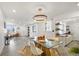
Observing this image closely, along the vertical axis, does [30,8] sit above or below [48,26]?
above

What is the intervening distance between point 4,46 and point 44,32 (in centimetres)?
68

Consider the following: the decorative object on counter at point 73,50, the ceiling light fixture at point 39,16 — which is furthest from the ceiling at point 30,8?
the decorative object on counter at point 73,50

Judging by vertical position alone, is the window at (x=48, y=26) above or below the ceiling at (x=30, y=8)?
below

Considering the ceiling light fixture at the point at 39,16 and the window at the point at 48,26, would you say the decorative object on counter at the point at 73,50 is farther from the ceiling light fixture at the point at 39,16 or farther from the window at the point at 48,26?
the ceiling light fixture at the point at 39,16

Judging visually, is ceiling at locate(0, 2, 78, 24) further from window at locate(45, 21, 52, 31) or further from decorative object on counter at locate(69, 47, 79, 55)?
decorative object on counter at locate(69, 47, 79, 55)

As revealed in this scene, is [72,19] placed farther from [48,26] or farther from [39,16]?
[39,16]

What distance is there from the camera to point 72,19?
1769mm

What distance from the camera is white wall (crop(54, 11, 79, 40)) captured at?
5.79 feet

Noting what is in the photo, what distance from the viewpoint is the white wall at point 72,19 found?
177cm

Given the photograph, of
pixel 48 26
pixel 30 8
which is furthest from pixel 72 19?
pixel 30 8

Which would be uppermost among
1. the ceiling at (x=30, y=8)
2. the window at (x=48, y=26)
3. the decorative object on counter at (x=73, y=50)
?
the ceiling at (x=30, y=8)

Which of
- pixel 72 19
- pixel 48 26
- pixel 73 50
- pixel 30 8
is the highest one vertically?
pixel 30 8

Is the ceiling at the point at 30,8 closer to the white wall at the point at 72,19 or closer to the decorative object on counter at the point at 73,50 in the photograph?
the white wall at the point at 72,19

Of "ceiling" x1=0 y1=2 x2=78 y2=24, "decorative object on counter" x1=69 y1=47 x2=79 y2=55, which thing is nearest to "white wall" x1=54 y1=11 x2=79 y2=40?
"ceiling" x1=0 y1=2 x2=78 y2=24
